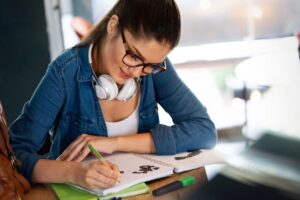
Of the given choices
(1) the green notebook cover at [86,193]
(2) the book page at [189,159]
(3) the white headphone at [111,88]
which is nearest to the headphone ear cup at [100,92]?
(3) the white headphone at [111,88]

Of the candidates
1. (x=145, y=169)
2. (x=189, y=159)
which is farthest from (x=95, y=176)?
(x=189, y=159)

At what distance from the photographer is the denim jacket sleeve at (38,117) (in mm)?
1128

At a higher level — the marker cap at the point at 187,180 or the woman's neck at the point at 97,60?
the woman's neck at the point at 97,60

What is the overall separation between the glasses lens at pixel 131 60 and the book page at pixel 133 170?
10.5 inches

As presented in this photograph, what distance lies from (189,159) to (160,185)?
0.18 m

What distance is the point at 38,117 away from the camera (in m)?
1.15

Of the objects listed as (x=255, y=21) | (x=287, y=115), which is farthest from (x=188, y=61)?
(x=287, y=115)

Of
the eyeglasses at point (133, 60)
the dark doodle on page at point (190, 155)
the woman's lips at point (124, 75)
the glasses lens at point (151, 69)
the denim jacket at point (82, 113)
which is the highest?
the eyeglasses at point (133, 60)

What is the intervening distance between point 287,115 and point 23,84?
2184 mm

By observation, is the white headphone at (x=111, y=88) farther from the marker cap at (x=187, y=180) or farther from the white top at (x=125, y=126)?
the marker cap at (x=187, y=180)

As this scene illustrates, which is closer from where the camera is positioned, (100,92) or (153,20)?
(153,20)

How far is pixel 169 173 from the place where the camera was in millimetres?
1011

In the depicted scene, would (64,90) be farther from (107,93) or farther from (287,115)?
(287,115)

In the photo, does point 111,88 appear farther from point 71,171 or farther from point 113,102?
point 71,171
